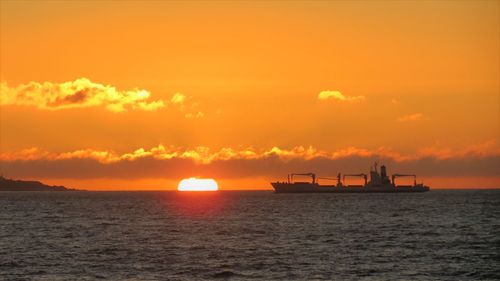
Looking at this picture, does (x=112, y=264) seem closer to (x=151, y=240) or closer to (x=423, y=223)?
(x=151, y=240)

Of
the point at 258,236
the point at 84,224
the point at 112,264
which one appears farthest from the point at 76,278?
the point at 84,224

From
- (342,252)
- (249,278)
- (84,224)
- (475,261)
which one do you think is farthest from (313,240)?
(84,224)

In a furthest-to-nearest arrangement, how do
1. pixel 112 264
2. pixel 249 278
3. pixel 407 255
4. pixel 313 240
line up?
pixel 313 240 < pixel 407 255 < pixel 112 264 < pixel 249 278

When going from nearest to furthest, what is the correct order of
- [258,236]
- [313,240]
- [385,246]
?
[385,246]
[313,240]
[258,236]

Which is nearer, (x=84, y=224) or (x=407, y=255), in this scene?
(x=407, y=255)

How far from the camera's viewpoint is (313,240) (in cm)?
8856

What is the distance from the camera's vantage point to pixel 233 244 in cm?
8312

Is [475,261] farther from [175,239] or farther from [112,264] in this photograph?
[175,239]

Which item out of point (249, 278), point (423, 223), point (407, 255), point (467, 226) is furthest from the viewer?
point (423, 223)

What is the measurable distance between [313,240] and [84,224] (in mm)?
47063

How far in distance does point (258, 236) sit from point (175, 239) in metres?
10.7

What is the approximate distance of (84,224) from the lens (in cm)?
12181

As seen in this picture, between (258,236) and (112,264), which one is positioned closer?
(112,264)

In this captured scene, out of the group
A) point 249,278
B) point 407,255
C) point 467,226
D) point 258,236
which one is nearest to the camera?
point 249,278
